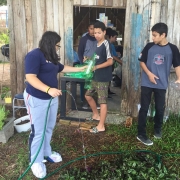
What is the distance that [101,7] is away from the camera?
16.1ft

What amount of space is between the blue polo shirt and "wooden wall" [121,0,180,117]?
2127 millimetres

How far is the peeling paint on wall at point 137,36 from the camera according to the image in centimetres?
451

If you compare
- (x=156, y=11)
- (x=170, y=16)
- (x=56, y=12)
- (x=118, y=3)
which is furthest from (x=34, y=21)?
(x=170, y=16)

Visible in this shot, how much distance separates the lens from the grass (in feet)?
11.2

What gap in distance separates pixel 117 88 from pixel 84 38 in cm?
249

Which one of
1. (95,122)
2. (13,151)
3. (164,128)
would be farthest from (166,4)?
(13,151)

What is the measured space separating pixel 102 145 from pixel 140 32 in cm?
217

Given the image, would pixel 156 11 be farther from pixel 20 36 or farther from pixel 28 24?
pixel 20 36

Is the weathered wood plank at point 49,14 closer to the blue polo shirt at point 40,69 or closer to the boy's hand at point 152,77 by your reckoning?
the blue polo shirt at point 40,69

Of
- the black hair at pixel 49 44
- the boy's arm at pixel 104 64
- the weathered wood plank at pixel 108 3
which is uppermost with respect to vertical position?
the weathered wood plank at pixel 108 3

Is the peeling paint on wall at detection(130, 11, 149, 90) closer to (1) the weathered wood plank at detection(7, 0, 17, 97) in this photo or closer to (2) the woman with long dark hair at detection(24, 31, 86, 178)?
(2) the woman with long dark hair at detection(24, 31, 86, 178)

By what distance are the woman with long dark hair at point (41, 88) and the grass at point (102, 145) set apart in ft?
1.45

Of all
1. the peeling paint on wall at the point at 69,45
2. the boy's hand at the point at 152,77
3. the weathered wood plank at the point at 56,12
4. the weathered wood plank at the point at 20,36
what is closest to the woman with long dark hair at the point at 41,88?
the boy's hand at the point at 152,77

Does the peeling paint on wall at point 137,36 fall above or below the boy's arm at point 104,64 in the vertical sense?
above
